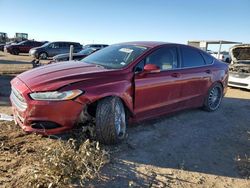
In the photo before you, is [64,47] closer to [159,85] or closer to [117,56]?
[117,56]

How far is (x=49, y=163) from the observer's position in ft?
10.2

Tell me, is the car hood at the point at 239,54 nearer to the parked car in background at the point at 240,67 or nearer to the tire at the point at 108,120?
the parked car in background at the point at 240,67

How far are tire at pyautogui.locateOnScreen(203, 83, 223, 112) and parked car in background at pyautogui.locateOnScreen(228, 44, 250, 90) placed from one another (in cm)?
375

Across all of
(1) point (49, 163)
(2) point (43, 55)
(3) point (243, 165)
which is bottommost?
(3) point (243, 165)

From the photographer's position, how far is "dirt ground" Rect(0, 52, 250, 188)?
11.1 feet

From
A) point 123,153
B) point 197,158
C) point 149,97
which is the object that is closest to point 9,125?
point 123,153

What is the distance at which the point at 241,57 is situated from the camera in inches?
456

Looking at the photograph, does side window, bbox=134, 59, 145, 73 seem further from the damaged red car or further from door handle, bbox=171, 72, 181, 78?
door handle, bbox=171, 72, 181, 78

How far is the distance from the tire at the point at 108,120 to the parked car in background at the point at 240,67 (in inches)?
288

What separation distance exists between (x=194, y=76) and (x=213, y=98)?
124 centimetres

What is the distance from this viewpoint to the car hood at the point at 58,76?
366 cm

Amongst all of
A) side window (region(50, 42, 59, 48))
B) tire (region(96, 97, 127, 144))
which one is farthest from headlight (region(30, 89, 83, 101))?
side window (region(50, 42, 59, 48))

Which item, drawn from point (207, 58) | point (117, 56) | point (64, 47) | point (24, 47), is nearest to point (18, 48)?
point (24, 47)

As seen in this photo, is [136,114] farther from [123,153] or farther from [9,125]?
[9,125]
